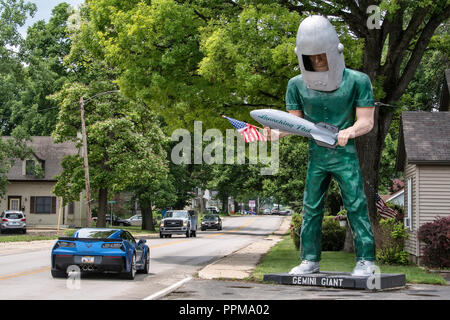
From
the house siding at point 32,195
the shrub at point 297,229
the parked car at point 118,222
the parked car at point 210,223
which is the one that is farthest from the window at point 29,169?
the shrub at point 297,229

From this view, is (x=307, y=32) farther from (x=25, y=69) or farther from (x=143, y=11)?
(x=25, y=69)

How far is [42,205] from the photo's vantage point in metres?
55.4

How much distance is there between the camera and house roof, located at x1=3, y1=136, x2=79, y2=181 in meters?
54.6

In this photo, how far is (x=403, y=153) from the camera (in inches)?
983

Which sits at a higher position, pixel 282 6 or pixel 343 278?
pixel 282 6

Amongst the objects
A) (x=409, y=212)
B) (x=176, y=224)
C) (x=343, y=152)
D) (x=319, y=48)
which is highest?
(x=319, y=48)

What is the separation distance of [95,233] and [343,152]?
30.9ft

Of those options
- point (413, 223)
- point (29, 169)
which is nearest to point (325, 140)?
point (413, 223)

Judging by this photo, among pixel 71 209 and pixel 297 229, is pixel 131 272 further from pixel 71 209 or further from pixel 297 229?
pixel 71 209

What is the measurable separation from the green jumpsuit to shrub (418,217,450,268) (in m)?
11.0

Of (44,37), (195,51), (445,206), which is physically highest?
(44,37)

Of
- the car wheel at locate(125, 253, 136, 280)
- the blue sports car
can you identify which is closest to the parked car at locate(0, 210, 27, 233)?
the blue sports car

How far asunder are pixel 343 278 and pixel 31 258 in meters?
17.0

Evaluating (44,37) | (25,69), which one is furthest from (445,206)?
(44,37)
